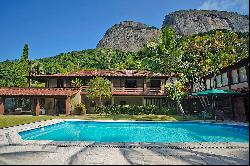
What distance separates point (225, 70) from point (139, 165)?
77.2ft

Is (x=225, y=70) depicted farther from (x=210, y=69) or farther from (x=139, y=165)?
(x=139, y=165)

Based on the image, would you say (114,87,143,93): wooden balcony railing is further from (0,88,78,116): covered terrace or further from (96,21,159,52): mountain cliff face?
(96,21,159,52): mountain cliff face

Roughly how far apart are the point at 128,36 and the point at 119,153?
458 ft

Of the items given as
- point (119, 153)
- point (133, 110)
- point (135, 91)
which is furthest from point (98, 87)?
point (119, 153)

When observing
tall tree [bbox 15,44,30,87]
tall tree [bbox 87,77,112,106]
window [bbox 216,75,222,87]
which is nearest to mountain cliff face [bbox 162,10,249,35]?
tall tree [bbox 15,44,30,87]

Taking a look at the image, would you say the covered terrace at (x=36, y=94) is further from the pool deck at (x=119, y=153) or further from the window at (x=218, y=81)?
the pool deck at (x=119, y=153)

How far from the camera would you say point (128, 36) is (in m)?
146

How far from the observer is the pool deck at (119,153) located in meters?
8.28

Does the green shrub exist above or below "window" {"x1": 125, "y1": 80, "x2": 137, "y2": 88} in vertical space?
below

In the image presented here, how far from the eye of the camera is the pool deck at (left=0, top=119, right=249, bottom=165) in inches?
326

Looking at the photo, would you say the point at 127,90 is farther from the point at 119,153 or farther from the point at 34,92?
the point at 119,153

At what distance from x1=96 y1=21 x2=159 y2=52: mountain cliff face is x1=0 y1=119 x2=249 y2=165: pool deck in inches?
4933

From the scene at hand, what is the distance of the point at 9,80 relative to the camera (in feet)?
174

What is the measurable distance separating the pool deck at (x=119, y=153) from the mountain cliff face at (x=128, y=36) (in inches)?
4933
